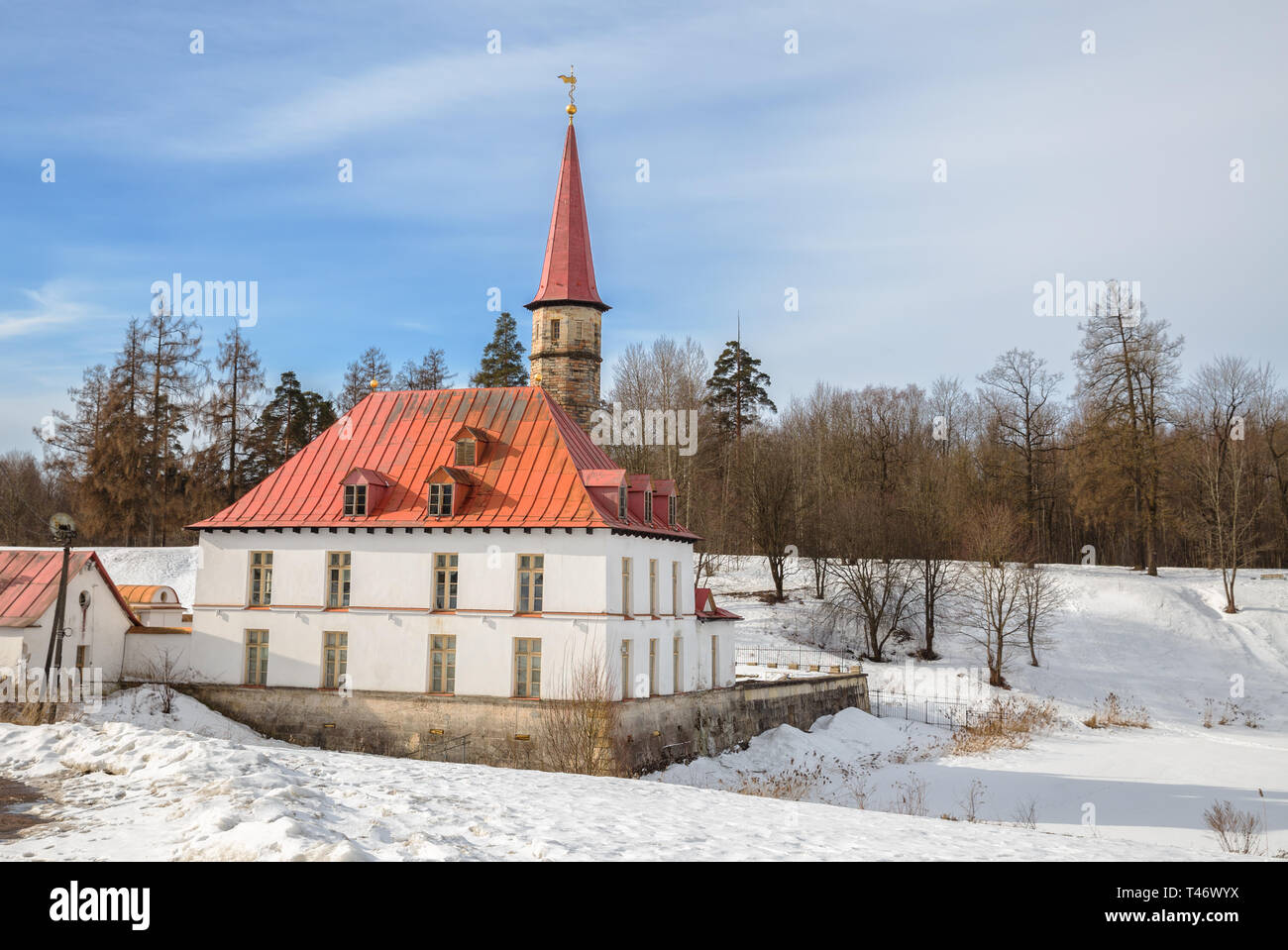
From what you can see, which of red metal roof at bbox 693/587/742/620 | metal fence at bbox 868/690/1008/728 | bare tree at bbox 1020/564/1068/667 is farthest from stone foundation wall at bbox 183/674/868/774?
bare tree at bbox 1020/564/1068/667

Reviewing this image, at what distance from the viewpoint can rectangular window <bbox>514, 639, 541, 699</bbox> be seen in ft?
78.3

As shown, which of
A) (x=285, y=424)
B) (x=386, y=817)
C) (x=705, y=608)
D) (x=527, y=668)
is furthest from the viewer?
(x=285, y=424)

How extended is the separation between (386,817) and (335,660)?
17.0 meters

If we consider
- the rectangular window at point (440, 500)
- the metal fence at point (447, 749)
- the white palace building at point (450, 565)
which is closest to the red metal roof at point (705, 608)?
the white palace building at point (450, 565)

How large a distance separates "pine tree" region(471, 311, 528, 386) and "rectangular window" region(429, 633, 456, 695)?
36722mm

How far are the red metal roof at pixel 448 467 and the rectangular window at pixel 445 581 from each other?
0.98 metres

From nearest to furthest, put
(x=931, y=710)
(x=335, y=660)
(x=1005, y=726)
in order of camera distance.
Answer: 1. (x=335, y=660)
2. (x=1005, y=726)
3. (x=931, y=710)

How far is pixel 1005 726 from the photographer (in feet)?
111

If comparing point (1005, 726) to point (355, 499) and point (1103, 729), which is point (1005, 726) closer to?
point (1103, 729)

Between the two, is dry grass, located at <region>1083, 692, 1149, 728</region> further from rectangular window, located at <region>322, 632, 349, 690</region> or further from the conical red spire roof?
rectangular window, located at <region>322, 632, 349, 690</region>

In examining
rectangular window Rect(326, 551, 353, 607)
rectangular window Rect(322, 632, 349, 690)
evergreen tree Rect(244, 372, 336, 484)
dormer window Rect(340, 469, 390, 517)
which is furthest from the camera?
evergreen tree Rect(244, 372, 336, 484)

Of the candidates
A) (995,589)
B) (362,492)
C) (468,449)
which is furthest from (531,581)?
(995,589)
